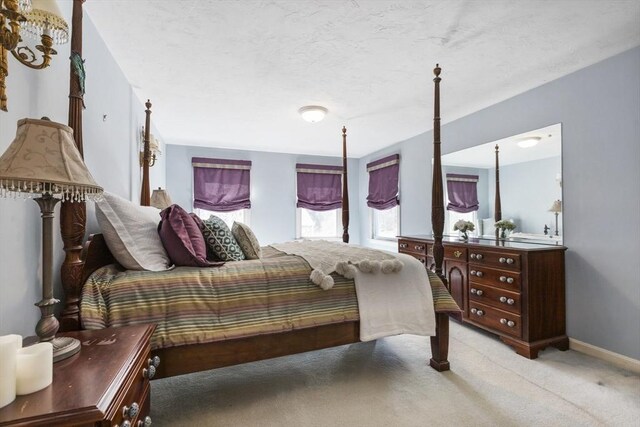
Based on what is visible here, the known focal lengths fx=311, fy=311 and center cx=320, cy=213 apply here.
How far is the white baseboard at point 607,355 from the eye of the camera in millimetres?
2225

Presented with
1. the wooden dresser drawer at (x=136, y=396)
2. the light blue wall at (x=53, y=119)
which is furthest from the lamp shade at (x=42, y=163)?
the wooden dresser drawer at (x=136, y=396)

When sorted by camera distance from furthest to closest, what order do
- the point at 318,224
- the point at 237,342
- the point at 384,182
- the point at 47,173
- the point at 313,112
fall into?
the point at 318,224 → the point at 384,182 → the point at 313,112 → the point at 237,342 → the point at 47,173

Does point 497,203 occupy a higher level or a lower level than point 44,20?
lower

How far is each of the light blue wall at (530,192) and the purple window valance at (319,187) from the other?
3.04 m

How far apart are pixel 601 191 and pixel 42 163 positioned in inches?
134

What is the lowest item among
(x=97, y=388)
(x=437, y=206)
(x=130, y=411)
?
(x=130, y=411)

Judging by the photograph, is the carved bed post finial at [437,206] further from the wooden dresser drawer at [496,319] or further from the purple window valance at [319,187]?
the purple window valance at [319,187]

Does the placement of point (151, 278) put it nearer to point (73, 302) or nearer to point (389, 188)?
point (73, 302)

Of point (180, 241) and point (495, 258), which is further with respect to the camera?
point (495, 258)

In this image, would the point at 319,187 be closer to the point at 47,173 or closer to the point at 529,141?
the point at 529,141

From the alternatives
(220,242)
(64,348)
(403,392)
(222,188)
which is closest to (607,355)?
(403,392)

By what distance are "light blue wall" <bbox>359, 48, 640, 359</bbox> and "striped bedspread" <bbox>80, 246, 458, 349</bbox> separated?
6.77ft

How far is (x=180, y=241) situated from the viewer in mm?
1752

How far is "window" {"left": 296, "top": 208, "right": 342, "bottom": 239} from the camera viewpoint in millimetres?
5809
